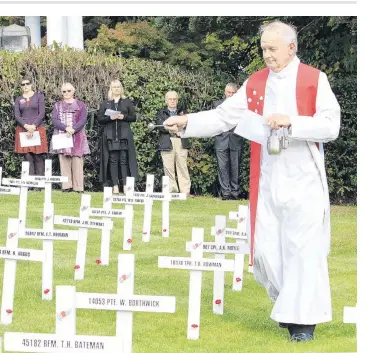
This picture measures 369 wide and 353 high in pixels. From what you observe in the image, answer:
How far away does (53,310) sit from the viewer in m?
11.9

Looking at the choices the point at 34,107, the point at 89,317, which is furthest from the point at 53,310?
the point at 34,107

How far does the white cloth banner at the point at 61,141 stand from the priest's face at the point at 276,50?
12843 millimetres

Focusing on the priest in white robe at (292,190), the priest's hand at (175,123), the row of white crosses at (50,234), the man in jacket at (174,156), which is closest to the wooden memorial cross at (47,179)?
the row of white crosses at (50,234)

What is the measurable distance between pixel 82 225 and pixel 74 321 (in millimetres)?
5405

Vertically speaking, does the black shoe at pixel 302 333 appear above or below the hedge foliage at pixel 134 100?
below

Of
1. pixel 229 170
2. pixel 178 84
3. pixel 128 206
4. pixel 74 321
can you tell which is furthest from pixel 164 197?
pixel 74 321

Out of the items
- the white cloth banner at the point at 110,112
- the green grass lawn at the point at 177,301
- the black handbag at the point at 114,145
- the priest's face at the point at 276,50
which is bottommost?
the green grass lawn at the point at 177,301

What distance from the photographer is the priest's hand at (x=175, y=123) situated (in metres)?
10.7

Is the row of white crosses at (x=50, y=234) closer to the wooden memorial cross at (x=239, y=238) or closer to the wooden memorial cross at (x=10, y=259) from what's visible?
the wooden memorial cross at (x=10, y=259)

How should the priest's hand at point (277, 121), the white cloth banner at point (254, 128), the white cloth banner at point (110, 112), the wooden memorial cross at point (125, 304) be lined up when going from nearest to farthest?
the wooden memorial cross at point (125, 304) < the priest's hand at point (277, 121) < the white cloth banner at point (254, 128) < the white cloth banner at point (110, 112)

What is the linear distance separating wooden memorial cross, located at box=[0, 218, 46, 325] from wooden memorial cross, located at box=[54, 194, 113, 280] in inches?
69.9
